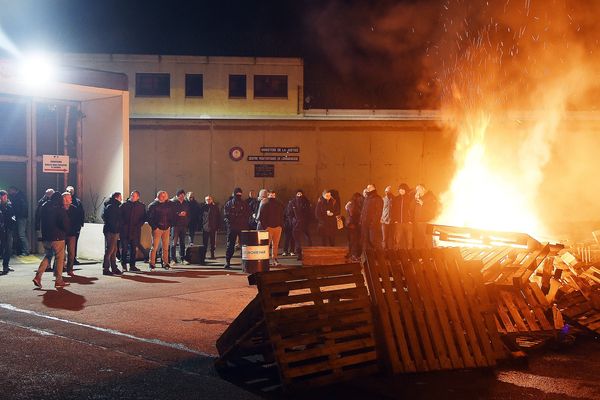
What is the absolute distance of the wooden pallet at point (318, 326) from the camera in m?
6.59

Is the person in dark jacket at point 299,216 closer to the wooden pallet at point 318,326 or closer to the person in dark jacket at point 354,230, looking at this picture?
the person in dark jacket at point 354,230

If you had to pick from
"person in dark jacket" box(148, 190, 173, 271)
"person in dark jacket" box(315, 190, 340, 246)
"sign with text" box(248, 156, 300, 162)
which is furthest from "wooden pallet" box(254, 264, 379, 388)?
"sign with text" box(248, 156, 300, 162)

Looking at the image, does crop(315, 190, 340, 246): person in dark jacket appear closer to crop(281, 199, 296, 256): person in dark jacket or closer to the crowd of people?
the crowd of people

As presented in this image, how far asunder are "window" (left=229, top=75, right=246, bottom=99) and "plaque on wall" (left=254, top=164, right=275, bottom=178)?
3.65 meters

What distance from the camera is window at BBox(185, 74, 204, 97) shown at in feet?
97.2

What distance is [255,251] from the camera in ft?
50.4

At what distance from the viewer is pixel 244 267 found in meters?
15.5

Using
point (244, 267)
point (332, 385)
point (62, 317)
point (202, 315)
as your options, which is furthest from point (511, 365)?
point (244, 267)

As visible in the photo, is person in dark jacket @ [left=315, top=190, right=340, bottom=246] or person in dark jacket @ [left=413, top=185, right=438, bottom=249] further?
person in dark jacket @ [left=315, top=190, right=340, bottom=246]

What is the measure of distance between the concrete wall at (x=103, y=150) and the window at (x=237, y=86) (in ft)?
32.2

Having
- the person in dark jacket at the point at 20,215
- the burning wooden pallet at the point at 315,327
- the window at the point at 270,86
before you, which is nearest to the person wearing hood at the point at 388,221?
the person in dark jacket at the point at 20,215

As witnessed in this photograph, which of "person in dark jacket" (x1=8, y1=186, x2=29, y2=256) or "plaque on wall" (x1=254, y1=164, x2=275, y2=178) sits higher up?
"plaque on wall" (x1=254, y1=164, x2=275, y2=178)

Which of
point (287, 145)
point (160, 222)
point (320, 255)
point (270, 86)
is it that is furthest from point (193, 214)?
point (270, 86)

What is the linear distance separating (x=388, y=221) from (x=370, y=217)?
550 mm
